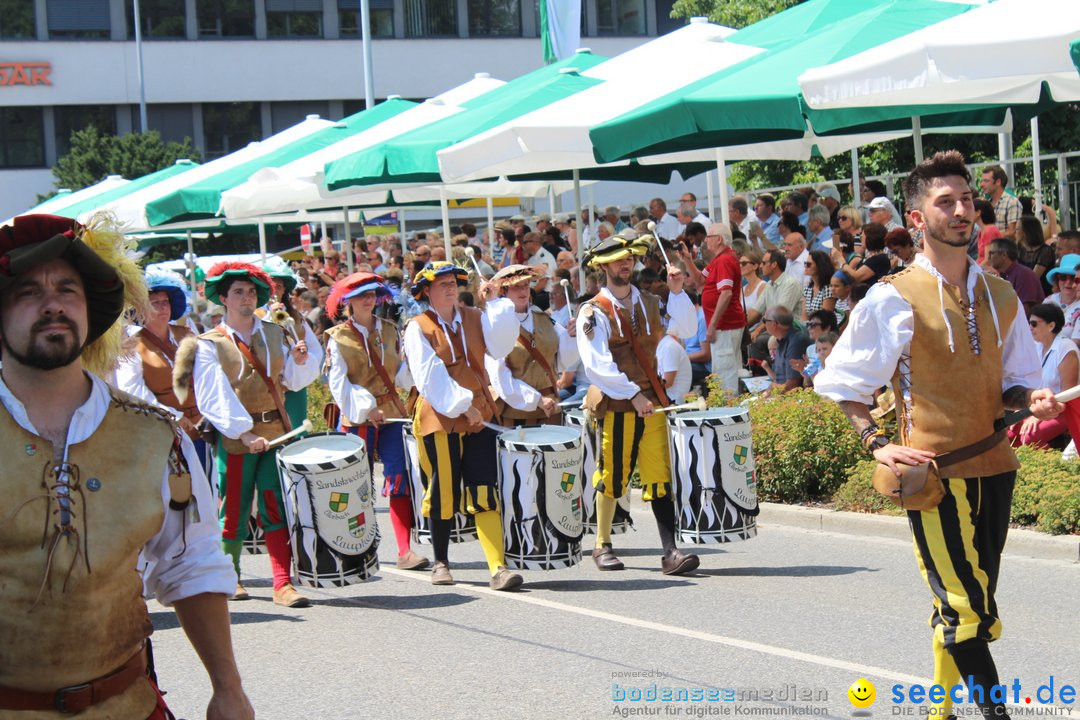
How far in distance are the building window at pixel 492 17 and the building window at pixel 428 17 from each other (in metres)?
0.73

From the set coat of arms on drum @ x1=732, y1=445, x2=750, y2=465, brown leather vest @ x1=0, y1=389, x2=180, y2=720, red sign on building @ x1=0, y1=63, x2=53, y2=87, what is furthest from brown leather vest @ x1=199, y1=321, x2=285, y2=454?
red sign on building @ x1=0, y1=63, x2=53, y2=87

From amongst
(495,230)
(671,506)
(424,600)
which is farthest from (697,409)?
(495,230)

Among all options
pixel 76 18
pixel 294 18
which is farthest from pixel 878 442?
pixel 76 18

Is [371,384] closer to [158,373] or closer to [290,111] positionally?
[158,373]

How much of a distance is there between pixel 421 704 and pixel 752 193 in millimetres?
14013

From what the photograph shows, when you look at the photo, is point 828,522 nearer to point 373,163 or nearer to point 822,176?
point 373,163

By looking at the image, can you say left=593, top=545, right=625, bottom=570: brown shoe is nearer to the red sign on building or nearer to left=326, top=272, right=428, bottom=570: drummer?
left=326, top=272, right=428, bottom=570: drummer


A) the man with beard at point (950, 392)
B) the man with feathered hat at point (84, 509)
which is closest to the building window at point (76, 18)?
the man with beard at point (950, 392)

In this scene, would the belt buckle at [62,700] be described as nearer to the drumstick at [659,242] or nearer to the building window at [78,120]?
the drumstick at [659,242]

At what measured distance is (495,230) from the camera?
69.7 feet

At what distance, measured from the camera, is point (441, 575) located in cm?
953

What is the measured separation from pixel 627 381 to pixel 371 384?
2.14 metres

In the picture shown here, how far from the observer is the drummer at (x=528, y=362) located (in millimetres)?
9930

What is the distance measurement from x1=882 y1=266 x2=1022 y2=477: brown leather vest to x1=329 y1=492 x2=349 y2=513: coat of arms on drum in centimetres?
419
